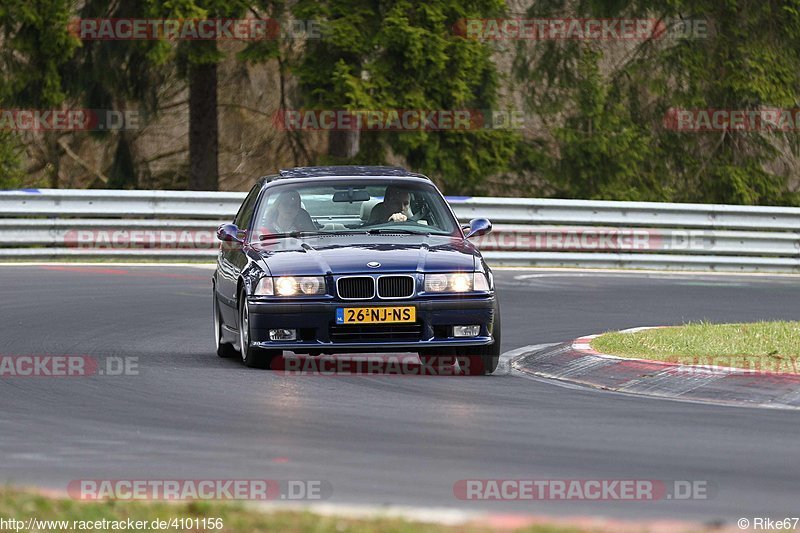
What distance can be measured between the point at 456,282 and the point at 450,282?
5 cm

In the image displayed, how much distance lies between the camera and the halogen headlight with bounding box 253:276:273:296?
480 inches

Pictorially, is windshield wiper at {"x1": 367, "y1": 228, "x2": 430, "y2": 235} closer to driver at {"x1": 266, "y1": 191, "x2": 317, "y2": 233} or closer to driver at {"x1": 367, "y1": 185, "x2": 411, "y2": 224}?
driver at {"x1": 367, "y1": 185, "x2": 411, "y2": 224}

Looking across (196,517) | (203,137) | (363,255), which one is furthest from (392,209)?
(203,137)

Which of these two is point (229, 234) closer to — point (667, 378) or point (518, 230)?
point (667, 378)

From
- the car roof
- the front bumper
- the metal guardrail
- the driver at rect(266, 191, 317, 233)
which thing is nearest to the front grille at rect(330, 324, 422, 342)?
the front bumper

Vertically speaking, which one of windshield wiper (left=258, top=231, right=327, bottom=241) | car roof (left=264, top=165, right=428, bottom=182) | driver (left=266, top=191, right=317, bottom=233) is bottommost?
windshield wiper (left=258, top=231, right=327, bottom=241)

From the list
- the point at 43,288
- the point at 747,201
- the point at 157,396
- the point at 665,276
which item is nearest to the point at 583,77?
the point at 747,201

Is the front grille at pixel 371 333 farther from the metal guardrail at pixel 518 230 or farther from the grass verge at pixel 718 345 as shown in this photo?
the metal guardrail at pixel 518 230

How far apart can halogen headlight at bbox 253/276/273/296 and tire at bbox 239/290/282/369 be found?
17cm

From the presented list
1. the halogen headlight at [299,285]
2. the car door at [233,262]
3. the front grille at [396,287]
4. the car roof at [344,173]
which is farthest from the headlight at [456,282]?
the car roof at [344,173]

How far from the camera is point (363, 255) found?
12297 millimetres

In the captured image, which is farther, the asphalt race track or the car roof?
the car roof

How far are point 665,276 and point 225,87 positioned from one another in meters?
16.5

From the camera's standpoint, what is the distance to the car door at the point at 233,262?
13.2 metres
